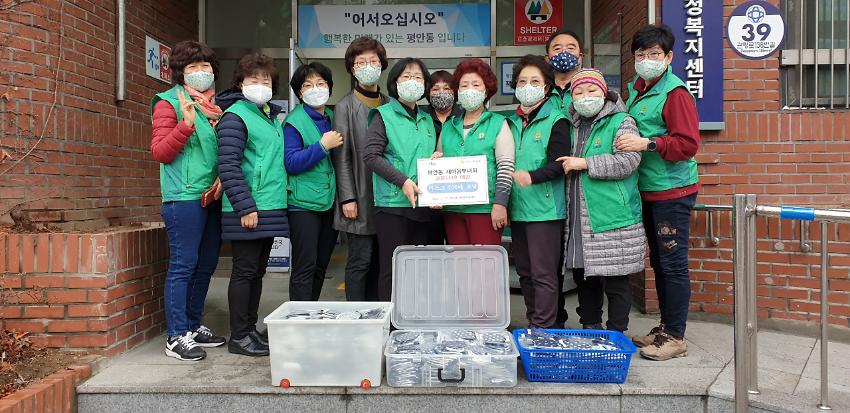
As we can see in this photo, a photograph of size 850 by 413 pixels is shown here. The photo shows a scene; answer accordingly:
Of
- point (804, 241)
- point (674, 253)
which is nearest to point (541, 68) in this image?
point (674, 253)

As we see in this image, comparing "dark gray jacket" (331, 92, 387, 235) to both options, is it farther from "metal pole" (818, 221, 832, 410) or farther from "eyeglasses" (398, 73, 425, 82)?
"metal pole" (818, 221, 832, 410)

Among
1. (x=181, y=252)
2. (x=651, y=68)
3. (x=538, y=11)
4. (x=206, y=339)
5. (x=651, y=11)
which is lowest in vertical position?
(x=206, y=339)

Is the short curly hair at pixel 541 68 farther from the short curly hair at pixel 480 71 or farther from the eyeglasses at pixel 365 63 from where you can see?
the eyeglasses at pixel 365 63

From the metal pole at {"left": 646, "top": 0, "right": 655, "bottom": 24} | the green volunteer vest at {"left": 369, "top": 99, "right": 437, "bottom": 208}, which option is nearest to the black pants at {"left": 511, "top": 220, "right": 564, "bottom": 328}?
the green volunteer vest at {"left": 369, "top": 99, "right": 437, "bottom": 208}

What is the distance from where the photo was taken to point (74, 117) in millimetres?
3973

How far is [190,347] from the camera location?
3.31 m

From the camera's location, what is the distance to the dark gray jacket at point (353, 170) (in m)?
3.62

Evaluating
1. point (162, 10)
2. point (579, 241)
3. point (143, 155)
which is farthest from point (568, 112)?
point (162, 10)

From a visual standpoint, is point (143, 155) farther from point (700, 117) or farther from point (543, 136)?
point (700, 117)

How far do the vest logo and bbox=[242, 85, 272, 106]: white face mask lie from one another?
4.54 meters

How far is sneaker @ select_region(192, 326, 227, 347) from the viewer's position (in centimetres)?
358

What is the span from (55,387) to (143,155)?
8.81 ft

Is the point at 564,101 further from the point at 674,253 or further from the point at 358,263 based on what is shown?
the point at 358,263

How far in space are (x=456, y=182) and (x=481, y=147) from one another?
0.90ft
